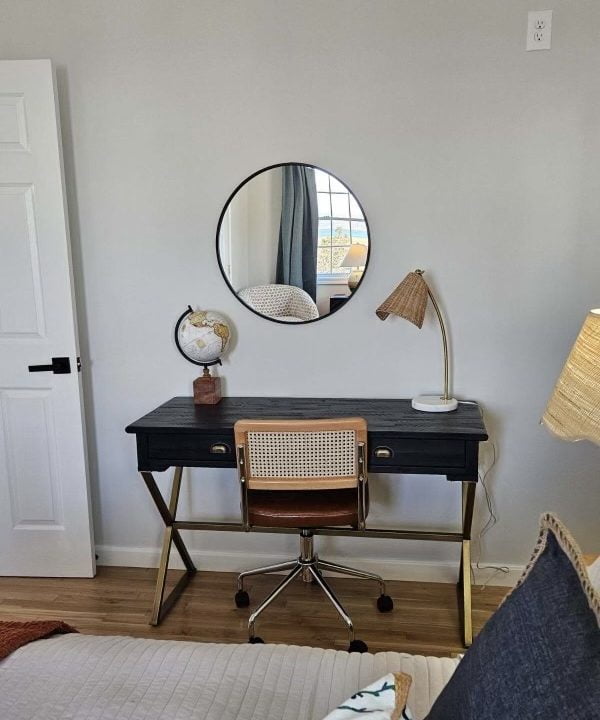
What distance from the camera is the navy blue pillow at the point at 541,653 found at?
0.65 meters

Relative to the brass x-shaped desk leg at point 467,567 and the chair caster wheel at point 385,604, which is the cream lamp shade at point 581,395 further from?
the chair caster wheel at point 385,604

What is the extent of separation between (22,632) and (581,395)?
131 cm

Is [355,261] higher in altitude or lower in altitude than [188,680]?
higher

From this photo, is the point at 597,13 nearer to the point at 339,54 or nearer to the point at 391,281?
the point at 339,54

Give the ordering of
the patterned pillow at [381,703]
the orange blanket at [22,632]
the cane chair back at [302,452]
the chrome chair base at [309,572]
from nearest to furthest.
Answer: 1. the patterned pillow at [381,703]
2. the orange blanket at [22,632]
3. the cane chair back at [302,452]
4. the chrome chair base at [309,572]

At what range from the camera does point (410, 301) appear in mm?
2236

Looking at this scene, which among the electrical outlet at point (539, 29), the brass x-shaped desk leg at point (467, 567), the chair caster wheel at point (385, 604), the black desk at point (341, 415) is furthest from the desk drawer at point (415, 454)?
the electrical outlet at point (539, 29)

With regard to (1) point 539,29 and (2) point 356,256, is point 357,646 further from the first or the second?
(1) point 539,29

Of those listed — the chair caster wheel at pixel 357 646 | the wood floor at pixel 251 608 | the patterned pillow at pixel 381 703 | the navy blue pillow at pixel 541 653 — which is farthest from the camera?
the wood floor at pixel 251 608

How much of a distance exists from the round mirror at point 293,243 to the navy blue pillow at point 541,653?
65.2 inches

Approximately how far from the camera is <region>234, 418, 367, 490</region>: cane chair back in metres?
1.97

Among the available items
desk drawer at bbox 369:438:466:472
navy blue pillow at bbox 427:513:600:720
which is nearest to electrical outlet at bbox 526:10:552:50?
desk drawer at bbox 369:438:466:472

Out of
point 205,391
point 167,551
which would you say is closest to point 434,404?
point 205,391

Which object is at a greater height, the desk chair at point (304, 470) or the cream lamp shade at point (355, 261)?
the cream lamp shade at point (355, 261)
